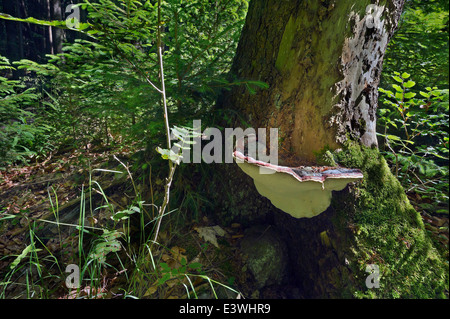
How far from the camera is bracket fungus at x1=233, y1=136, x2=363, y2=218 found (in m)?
1.25

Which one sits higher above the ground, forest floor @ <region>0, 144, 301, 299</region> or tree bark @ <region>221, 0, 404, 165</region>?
tree bark @ <region>221, 0, 404, 165</region>

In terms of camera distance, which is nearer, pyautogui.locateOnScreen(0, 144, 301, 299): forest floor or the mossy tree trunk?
the mossy tree trunk

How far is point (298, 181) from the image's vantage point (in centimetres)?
124

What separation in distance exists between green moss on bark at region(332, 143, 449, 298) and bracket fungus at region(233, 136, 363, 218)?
0.35 m

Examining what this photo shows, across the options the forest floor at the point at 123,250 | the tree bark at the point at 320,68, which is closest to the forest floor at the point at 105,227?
the forest floor at the point at 123,250

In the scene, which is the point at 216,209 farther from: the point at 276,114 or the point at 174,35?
the point at 174,35

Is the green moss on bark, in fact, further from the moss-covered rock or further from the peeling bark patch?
the peeling bark patch

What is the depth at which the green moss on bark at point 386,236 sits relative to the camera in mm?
1441

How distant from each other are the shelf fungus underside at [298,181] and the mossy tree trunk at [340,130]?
30 cm

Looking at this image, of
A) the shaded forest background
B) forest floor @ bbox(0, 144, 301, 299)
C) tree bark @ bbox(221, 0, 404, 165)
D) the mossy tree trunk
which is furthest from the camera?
the shaded forest background

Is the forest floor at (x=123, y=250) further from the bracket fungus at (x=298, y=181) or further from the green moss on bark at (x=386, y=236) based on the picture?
the bracket fungus at (x=298, y=181)

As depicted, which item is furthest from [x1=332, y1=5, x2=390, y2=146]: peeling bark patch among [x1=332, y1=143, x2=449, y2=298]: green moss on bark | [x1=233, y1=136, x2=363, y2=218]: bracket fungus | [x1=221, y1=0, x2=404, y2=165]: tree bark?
[x1=233, y1=136, x2=363, y2=218]: bracket fungus

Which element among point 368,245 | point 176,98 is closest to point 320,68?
point 176,98
